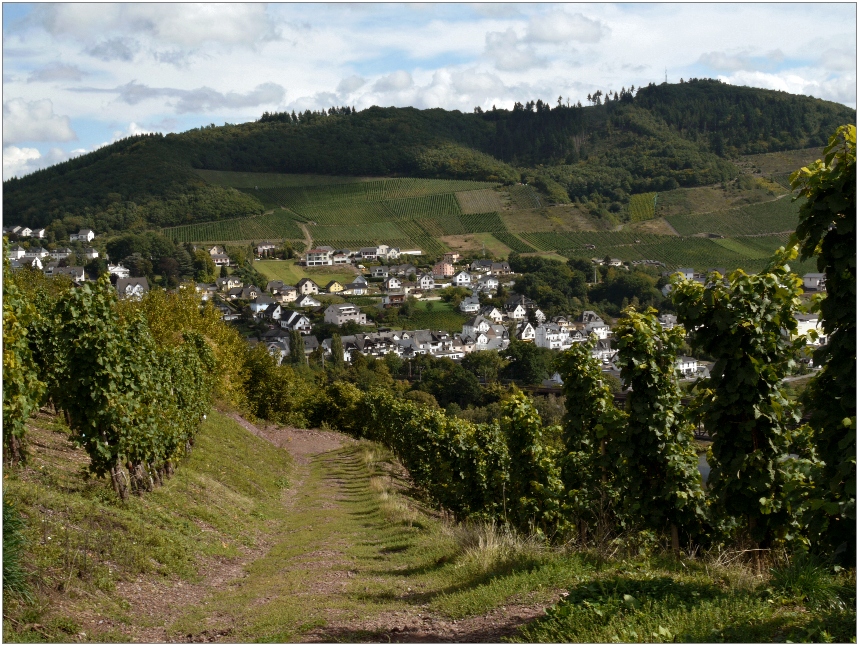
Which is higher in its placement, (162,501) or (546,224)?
(546,224)

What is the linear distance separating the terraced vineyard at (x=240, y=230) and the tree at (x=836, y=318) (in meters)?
141

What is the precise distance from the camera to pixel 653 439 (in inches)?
506

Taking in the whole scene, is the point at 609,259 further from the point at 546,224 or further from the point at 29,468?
the point at 29,468

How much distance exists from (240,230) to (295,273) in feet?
74.8

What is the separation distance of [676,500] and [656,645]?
5663 millimetres

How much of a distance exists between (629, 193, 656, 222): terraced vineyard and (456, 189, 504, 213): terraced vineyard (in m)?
31.0

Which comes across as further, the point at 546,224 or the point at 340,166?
the point at 340,166

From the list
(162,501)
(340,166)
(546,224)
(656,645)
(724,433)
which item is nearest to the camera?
(656,645)

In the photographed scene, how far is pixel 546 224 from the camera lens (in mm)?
169000

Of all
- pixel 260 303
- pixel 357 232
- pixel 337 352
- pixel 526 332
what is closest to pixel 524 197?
pixel 357 232

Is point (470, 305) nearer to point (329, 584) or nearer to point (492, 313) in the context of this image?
point (492, 313)

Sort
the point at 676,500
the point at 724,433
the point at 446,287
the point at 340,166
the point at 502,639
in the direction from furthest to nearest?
1. the point at 340,166
2. the point at 446,287
3. the point at 676,500
4. the point at 724,433
5. the point at 502,639

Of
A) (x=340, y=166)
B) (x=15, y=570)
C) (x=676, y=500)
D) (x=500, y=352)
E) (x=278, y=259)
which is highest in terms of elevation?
(x=340, y=166)

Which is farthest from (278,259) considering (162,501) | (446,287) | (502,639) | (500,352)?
(502,639)
